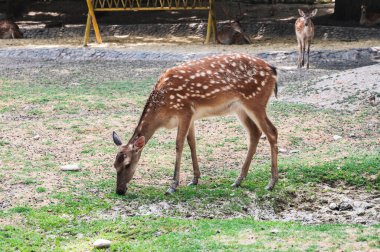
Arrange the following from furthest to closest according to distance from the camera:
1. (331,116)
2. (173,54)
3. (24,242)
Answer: (173,54)
(331,116)
(24,242)

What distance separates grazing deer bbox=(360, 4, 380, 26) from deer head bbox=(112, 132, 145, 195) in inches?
692

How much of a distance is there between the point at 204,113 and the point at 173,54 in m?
12.0

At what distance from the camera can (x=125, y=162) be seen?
24.8 ft

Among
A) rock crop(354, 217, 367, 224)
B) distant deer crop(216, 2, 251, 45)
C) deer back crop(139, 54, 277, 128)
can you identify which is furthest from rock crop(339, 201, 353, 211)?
A: distant deer crop(216, 2, 251, 45)

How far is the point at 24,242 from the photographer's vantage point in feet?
20.3

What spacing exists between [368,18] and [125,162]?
710 inches

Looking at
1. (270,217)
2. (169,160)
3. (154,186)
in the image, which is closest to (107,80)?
(169,160)

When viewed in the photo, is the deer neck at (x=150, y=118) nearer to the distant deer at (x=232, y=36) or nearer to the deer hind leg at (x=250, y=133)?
the deer hind leg at (x=250, y=133)

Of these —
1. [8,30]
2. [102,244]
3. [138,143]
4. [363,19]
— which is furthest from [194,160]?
[8,30]

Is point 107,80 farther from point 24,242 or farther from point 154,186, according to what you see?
point 24,242

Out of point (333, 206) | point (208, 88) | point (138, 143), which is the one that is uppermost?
point (208, 88)

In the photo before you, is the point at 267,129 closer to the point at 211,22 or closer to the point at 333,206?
the point at 333,206

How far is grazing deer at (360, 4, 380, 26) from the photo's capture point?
23734mm

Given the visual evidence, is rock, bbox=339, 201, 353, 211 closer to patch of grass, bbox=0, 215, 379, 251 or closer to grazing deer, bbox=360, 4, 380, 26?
patch of grass, bbox=0, 215, 379, 251
